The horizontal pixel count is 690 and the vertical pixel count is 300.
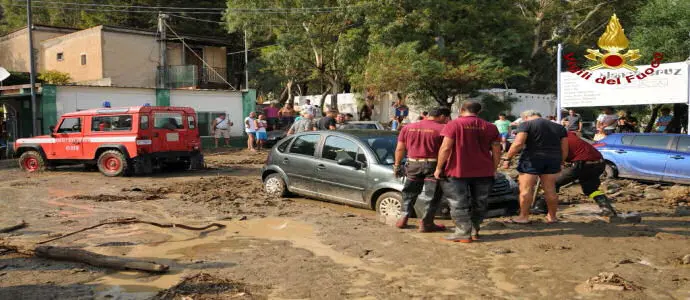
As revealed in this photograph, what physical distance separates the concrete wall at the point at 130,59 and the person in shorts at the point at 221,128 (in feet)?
33.7

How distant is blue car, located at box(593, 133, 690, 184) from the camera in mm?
11062

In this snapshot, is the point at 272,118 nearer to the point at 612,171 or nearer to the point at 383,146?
the point at 612,171

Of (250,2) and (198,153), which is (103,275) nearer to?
(198,153)

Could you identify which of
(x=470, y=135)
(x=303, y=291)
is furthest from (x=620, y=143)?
(x=303, y=291)

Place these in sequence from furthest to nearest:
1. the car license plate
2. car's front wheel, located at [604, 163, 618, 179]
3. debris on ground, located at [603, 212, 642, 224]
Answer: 1. the car license plate
2. car's front wheel, located at [604, 163, 618, 179]
3. debris on ground, located at [603, 212, 642, 224]

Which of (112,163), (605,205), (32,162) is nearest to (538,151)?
(605,205)

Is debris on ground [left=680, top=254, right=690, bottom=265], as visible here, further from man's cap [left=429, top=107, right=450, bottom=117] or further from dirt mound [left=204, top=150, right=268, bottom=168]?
dirt mound [left=204, top=150, right=268, bottom=168]

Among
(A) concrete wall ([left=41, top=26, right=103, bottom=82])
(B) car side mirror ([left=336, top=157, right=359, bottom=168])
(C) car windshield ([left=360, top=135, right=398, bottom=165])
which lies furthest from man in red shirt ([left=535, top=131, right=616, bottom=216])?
(A) concrete wall ([left=41, top=26, right=103, bottom=82])

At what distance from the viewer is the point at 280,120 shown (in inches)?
934

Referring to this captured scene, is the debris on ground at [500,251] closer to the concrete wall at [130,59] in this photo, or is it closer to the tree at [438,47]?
the tree at [438,47]

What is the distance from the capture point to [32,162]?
14664 mm

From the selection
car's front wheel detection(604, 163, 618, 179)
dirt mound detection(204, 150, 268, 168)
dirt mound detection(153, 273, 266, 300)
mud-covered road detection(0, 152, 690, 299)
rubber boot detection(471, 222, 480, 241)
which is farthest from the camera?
dirt mound detection(204, 150, 268, 168)

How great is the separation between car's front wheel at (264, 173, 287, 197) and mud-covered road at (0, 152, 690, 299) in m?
0.19

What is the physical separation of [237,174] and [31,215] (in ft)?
19.2
